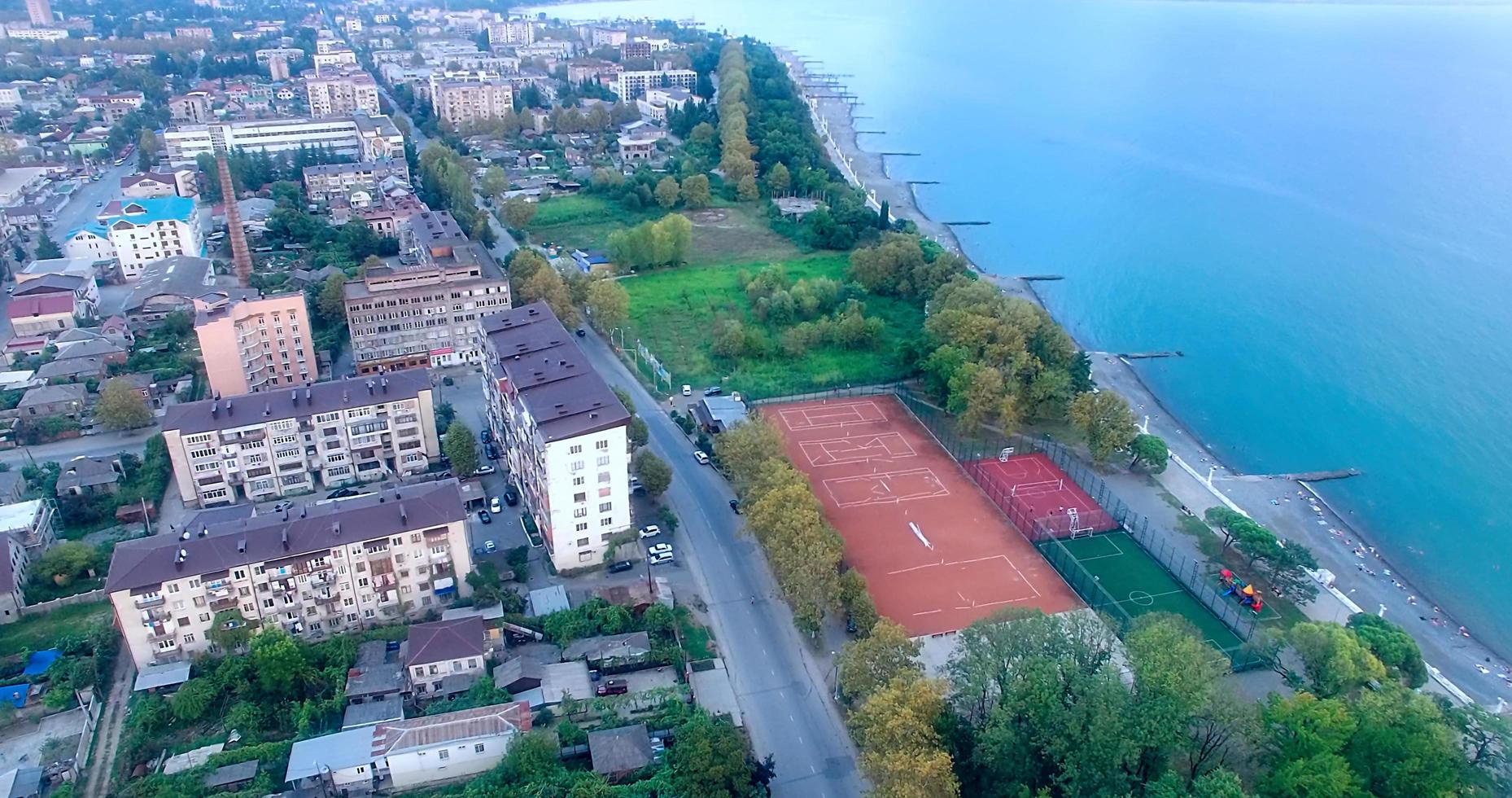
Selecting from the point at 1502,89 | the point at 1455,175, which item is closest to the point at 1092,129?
the point at 1455,175

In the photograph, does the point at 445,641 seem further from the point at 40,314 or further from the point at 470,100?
the point at 470,100

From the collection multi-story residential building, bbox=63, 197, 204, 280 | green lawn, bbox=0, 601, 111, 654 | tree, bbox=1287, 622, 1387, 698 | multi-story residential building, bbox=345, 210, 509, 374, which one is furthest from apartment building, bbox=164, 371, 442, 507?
tree, bbox=1287, 622, 1387, 698

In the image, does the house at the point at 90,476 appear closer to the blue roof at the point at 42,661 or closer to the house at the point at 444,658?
the blue roof at the point at 42,661

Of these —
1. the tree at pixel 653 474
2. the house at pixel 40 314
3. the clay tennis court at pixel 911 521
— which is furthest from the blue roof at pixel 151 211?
the clay tennis court at pixel 911 521

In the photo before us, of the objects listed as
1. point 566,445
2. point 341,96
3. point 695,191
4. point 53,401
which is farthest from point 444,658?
point 341,96

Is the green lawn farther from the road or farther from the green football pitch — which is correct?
the green football pitch

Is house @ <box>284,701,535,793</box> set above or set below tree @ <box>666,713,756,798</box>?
below
